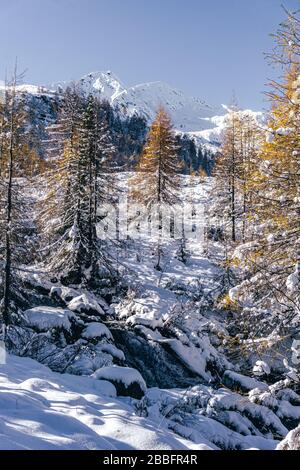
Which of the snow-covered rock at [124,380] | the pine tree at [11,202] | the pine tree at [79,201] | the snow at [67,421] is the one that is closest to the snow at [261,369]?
the snow-covered rock at [124,380]

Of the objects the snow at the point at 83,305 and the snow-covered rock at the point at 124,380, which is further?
the snow at the point at 83,305

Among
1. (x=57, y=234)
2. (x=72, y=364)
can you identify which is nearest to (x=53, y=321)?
(x=72, y=364)

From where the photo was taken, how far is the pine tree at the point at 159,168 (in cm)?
3150

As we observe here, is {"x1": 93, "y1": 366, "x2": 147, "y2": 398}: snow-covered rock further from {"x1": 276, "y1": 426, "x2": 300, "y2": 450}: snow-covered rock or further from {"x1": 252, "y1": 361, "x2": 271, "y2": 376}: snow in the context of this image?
{"x1": 276, "y1": 426, "x2": 300, "y2": 450}: snow-covered rock

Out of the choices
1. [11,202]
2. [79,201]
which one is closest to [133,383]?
[11,202]

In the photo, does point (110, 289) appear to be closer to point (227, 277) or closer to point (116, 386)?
point (227, 277)

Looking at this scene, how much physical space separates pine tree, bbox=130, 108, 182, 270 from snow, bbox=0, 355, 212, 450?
2291 cm

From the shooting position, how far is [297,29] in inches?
336

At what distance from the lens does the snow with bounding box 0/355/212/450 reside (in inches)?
208

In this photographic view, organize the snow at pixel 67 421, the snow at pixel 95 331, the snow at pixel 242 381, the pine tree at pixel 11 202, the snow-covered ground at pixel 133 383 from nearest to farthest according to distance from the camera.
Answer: the snow at pixel 67 421 < the snow-covered ground at pixel 133 383 < the snow at pixel 242 381 < the pine tree at pixel 11 202 < the snow at pixel 95 331

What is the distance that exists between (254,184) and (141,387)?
20.3ft

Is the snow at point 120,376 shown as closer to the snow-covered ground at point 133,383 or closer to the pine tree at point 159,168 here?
the snow-covered ground at point 133,383

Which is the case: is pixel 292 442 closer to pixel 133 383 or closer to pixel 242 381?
pixel 133 383

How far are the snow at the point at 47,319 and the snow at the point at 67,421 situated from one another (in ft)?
16.0
